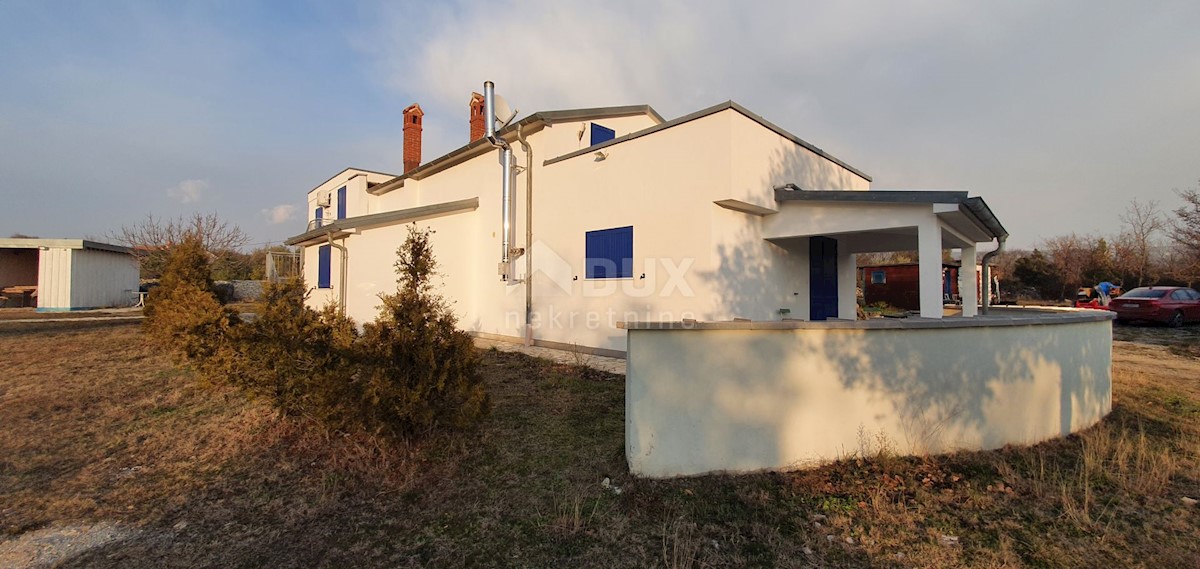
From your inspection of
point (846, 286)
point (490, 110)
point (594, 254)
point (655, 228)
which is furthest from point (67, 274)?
point (846, 286)

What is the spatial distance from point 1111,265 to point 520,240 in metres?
36.2

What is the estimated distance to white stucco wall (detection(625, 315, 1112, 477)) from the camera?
3.84 meters

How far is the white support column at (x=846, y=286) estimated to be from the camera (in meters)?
11.0

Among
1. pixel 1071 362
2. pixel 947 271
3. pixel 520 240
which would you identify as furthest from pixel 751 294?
pixel 947 271

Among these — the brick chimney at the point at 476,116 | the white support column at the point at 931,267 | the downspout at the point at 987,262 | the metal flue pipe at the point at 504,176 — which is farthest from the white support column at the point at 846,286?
the brick chimney at the point at 476,116

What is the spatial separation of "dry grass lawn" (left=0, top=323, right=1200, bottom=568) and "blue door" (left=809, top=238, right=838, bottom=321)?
5.08 metres

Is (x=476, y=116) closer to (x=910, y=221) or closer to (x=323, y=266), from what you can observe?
(x=323, y=266)

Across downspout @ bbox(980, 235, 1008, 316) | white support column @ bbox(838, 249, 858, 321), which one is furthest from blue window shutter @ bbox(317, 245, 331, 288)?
downspout @ bbox(980, 235, 1008, 316)

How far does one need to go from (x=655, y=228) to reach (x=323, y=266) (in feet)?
45.7

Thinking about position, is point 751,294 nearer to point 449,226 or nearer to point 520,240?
point 520,240

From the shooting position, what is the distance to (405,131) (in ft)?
59.7

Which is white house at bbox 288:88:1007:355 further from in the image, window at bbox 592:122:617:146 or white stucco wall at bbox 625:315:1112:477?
white stucco wall at bbox 625:315:1112:477

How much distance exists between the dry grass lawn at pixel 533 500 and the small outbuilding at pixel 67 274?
19.8 metres

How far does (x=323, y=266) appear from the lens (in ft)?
56.4
